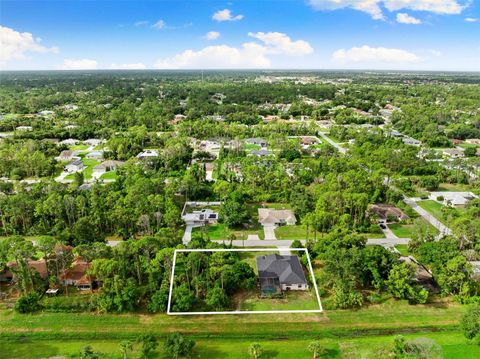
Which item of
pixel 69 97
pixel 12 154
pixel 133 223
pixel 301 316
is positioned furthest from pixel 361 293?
pixel 69 97

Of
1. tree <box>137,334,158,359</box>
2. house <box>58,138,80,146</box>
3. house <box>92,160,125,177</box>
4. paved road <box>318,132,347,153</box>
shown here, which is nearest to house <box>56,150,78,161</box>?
house <box>58,138,80,146</box>

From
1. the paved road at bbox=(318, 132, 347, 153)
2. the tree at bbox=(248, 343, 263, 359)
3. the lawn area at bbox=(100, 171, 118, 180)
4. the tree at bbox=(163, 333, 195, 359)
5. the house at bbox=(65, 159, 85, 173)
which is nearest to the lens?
the tree at bbox=(163, 333, 195, 359)

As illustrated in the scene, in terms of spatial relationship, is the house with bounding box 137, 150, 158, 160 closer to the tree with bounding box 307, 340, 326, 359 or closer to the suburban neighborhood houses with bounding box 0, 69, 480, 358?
the suburban neighborhood houses with bounding box 0, 69, 480, 358

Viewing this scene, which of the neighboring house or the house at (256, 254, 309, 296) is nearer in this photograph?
the house at (256, 254, 309, 296)

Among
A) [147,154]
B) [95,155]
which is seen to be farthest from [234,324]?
[95,155]

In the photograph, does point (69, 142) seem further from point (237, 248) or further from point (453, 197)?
point (453, 197)

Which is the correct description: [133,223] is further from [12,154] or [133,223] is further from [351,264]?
[12,154]

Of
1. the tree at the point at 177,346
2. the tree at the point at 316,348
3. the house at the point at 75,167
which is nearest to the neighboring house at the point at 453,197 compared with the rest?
the tree at the point at 316,348
